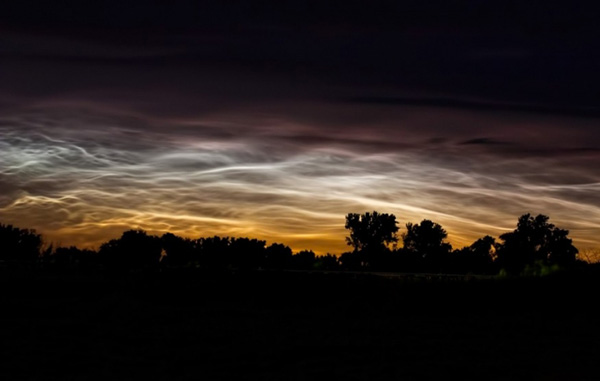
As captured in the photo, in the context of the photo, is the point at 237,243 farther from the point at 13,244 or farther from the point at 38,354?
the point at 38,354

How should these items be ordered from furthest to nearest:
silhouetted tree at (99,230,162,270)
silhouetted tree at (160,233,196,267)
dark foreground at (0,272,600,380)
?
silhouetted tree at (160,233,196,267)
silhouetted tree at (99,230,162,270)
dark foreground at (0,272,600,380)

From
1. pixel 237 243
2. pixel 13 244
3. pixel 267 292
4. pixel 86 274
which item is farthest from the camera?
pixel 237 243

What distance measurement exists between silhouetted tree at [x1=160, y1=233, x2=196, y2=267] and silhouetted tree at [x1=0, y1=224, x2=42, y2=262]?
40.8ft

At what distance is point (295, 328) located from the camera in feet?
54.2

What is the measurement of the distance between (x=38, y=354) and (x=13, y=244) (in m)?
63.6

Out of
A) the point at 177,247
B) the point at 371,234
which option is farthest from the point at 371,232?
the point at 177,247

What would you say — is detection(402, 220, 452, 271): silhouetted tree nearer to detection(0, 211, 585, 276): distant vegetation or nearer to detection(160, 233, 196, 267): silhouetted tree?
detection(0, 211, 585, 276): distant vegetation

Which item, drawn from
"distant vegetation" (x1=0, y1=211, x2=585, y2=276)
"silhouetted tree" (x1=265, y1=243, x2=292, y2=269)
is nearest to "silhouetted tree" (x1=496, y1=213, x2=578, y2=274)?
"distant vegetation" (x1=0, y1=211, x2=585, y2=276)

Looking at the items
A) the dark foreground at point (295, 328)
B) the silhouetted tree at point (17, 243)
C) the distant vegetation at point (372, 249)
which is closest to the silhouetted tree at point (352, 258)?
the distant vegetation at point (372, 249)

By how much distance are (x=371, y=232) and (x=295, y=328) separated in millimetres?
64267

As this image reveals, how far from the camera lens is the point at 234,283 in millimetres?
25375

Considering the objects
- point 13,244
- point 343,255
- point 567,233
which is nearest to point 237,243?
point 343,255

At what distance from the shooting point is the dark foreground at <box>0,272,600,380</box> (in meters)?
10.8

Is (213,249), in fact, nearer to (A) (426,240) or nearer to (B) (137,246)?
(B) (137,246)
